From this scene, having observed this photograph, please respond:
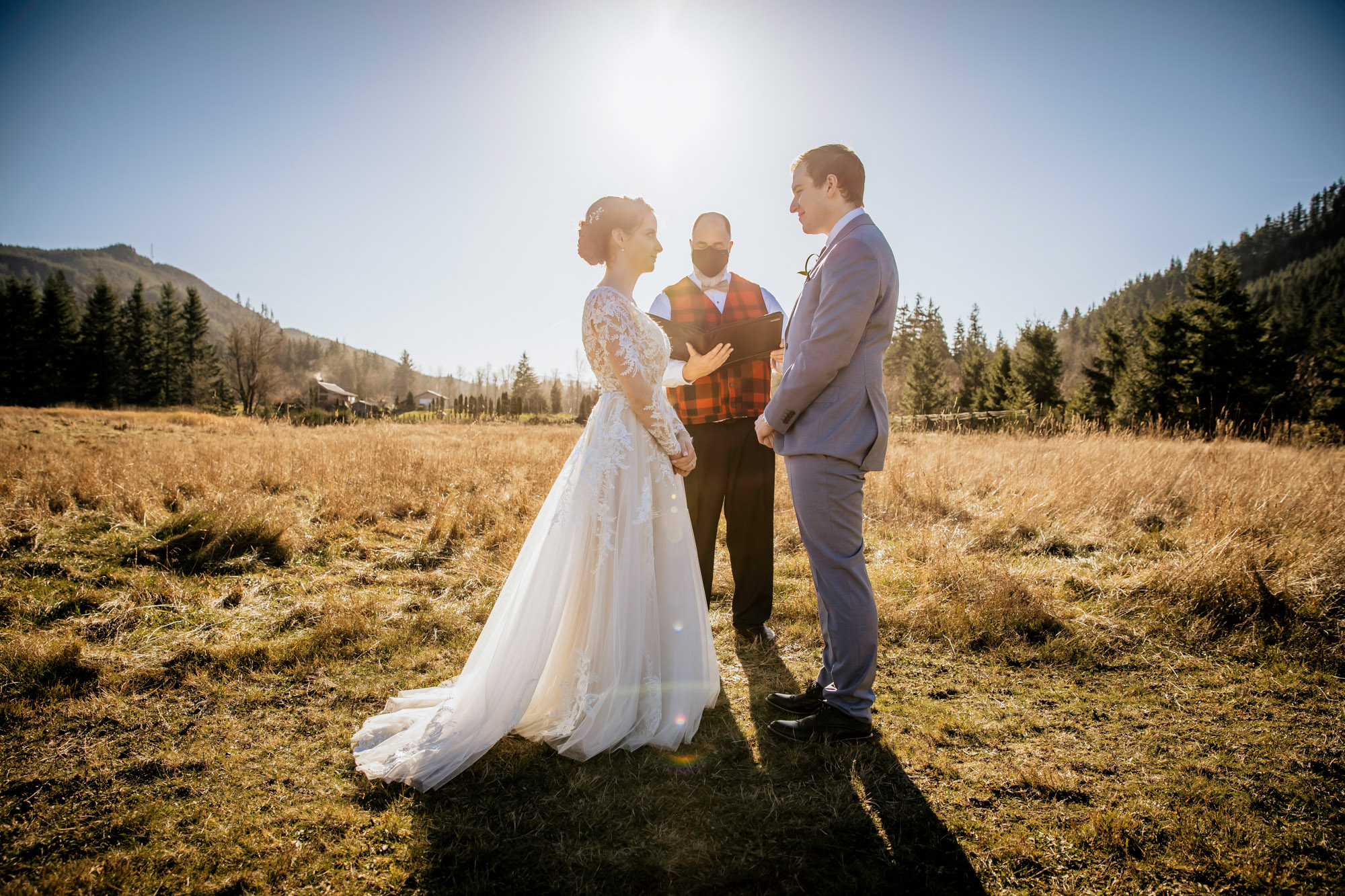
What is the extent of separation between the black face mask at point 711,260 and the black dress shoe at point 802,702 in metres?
2.62

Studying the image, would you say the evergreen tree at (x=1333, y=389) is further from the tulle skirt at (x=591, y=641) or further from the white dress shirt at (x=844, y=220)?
the tulle skirt at (x=591, y=641)

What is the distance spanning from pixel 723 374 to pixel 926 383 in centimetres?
3284

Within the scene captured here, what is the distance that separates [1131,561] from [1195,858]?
3.38 metres

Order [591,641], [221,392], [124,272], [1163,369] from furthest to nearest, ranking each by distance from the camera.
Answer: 1. [124,272]
2. [221,392]
3. [1163,369]
4. [591,641]

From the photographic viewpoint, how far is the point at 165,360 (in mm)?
39312

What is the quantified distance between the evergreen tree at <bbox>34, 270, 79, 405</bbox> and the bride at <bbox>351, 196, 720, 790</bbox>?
51506 millimetres

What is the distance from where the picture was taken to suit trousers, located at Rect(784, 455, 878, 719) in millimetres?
2281

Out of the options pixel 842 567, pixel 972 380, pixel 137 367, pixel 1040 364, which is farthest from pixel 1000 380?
pixel 137 367

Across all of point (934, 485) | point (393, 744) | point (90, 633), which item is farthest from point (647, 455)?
point (934, 485)

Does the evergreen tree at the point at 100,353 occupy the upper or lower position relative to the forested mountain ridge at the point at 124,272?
lower

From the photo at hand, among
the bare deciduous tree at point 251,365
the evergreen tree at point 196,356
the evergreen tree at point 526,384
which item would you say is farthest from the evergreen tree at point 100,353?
the evergreen tree at point 526,384

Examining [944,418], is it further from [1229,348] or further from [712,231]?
[712,231]

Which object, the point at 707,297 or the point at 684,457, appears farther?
the point at 707,297

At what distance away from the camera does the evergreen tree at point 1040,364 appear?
94.3ft
